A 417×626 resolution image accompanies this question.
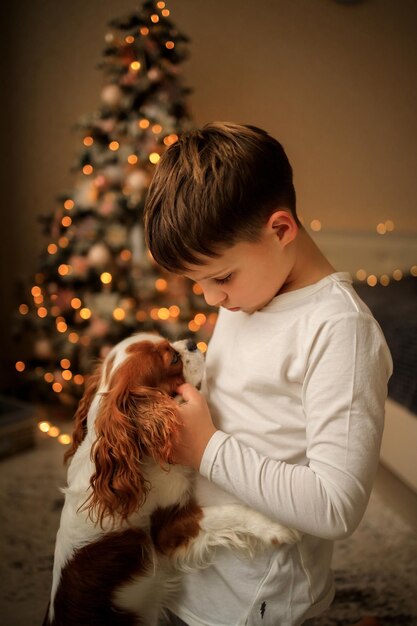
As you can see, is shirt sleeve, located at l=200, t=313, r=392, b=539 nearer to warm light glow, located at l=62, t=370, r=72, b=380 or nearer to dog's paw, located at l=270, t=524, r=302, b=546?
dog's paw, located at l=270, t=524, r=302, b=546

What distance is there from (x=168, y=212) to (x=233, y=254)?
0.47ft

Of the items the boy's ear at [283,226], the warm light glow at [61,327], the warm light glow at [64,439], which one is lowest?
the warm light glow at [64,439]

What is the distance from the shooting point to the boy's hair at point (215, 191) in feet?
3.03

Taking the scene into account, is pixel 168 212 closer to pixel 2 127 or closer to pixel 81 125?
pixel 81 125

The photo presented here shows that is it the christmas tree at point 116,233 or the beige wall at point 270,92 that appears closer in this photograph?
the christmas tree at point 116,233

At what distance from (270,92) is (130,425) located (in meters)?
3.36

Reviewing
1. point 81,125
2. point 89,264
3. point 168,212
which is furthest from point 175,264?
point 81,125

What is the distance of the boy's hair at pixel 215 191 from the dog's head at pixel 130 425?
0.32 m

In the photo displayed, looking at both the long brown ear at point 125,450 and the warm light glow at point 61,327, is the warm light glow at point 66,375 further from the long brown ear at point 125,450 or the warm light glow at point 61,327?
the long brown ear at point 125,450

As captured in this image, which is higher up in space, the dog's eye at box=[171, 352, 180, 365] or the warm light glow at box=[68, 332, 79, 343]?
the dog's eye at box=[171, 352, 180, 365]

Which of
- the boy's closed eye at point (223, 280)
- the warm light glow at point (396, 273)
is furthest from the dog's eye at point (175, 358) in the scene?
the warm light glow at point (396, 273)

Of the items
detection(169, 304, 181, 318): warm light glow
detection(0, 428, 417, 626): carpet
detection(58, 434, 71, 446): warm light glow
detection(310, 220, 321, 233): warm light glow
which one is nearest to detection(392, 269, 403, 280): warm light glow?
detection(310, 220, 321, 233): warm light glow

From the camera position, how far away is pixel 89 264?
9.83 ft

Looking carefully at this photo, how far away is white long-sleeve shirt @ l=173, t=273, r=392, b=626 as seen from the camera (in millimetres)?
920
